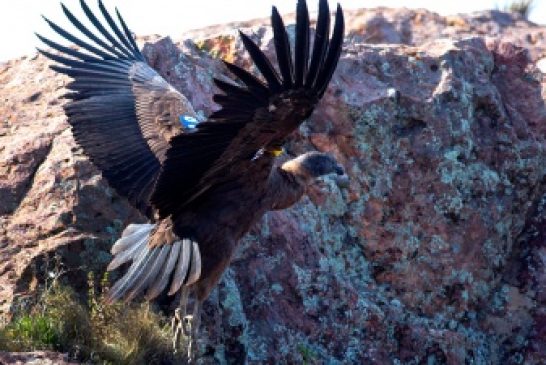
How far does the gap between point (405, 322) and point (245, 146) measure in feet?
6.67

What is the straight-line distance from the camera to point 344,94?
782cm

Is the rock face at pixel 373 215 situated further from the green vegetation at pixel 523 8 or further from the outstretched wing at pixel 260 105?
the green vegetation at pixel 523 8

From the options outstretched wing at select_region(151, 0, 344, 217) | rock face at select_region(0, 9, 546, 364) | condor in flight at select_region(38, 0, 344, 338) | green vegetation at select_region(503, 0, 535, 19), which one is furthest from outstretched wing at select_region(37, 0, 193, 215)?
green vegetation at select_region(503, 0, 535, 19)

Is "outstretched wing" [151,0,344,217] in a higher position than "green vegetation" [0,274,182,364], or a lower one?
higher

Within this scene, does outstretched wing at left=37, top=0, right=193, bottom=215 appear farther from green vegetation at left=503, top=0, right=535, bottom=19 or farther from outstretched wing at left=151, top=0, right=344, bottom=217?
green vegetation at left=503, top=0, right=535, bottom=19

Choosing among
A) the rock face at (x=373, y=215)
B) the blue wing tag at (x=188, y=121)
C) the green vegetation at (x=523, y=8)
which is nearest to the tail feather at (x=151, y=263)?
the rock face at (x=373, y=215)

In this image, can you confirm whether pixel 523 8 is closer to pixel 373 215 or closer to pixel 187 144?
pixel 373 215

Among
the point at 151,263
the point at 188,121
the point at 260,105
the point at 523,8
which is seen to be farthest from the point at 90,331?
the point at 523,8

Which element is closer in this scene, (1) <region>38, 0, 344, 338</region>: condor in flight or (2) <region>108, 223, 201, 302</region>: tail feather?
(1) <region>38, 0, 344, 338</region>: condor in flight

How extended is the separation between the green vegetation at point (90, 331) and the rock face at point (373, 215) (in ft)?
0.86

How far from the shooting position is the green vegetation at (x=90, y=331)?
5844 mm

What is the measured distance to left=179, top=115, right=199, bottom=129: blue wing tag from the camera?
650 cm

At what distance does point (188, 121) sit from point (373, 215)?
1611 millimetres

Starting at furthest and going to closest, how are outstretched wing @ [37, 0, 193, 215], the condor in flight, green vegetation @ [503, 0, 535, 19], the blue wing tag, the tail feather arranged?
1. green vegetation @ [503, 0, 535, 19]
2. outstretched wing @ [37, 0, 193, 215]
3. the blue wing tag
4. the tail feather
5. the condor in flight
